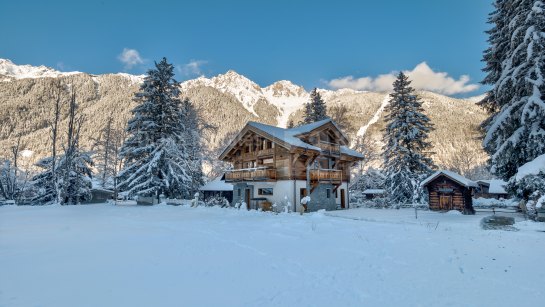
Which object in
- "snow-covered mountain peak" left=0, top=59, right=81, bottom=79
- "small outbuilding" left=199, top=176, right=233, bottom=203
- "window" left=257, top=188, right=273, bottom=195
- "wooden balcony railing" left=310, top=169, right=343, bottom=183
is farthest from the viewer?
"snow-covered mountain peak" left=0, top=59, right=81, bottom=79

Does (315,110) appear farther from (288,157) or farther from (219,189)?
(219,189)

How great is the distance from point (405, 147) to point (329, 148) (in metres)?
8.64

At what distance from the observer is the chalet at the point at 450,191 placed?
25.3 m

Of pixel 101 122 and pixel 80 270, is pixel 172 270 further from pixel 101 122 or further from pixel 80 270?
pixel 101 122

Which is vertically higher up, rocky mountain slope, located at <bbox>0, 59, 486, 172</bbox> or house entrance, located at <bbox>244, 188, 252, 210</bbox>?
rocky mountain slope, located at <bbox>0, 59, 486, 172</bbox>

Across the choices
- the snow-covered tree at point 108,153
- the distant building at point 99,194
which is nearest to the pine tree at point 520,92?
the snow-covered tree at point 108,153

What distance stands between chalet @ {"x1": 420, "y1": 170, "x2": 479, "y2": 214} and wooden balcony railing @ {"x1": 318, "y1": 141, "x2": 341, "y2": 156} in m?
8.78

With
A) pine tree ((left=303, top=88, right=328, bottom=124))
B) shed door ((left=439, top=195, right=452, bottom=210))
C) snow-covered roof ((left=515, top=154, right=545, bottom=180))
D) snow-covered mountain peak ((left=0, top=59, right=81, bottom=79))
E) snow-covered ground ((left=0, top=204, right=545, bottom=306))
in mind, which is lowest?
snow-covered ground ((left=0, top=204, right=545, bottom=306))

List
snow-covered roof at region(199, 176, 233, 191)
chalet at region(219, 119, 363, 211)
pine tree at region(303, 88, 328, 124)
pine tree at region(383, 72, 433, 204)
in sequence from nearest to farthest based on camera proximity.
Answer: chalet at region(219, 119, 363, 211), pine tree at region(383, 72, 433, 204), snow-covered roof at region(199, 176, 233, 191), pine tree at region(303, 88, 328, 124)

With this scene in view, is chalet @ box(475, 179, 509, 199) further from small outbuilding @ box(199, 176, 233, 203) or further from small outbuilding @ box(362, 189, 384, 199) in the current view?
small outbuilding @ box(199, 176, 233, 203)

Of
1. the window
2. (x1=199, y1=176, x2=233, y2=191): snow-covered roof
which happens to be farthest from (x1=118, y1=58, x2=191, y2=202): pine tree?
(x1=199, y1=176, x2=233, y2=191): snow-covered roof

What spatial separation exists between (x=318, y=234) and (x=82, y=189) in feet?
107

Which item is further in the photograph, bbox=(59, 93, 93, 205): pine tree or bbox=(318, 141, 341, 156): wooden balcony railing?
bbox=(59, 93, 93, 205): pine tree

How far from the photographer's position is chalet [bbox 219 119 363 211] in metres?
27.5
